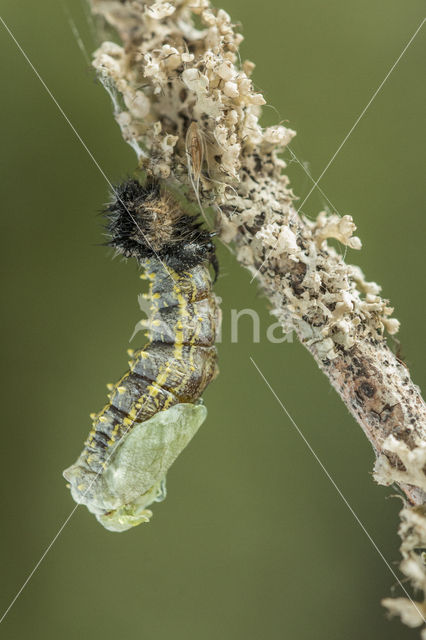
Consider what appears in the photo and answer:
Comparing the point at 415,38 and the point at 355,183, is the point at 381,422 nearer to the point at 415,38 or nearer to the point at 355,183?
the point at 355,183

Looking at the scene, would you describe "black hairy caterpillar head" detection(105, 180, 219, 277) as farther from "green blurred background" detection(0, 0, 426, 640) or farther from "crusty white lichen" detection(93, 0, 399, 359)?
"green blurred background" detection(0, 0, 426, 640)

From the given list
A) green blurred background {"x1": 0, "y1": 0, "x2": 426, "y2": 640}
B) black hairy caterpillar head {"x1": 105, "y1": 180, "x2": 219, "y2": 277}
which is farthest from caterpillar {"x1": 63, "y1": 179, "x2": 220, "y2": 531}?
green blurred background {"x1": 0, "y1": 0, "x2": 426, "y2": 640}

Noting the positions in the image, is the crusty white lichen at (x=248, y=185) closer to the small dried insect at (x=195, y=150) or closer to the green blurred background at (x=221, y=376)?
the small dried insect at (x=195, y=150)

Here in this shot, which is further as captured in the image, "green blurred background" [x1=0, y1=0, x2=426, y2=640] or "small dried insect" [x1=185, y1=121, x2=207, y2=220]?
"green blurred background" [x1=0, y1=0, x2=426, y2=640]

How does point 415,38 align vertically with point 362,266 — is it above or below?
above

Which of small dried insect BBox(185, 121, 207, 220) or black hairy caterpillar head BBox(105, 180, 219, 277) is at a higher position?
small dried insect BBox(185, 121, 207, 220)

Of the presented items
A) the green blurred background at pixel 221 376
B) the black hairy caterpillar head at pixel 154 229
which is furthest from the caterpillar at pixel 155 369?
the green blurred background at pixel 221 376

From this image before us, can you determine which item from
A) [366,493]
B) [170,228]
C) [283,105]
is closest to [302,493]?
[366,493]
